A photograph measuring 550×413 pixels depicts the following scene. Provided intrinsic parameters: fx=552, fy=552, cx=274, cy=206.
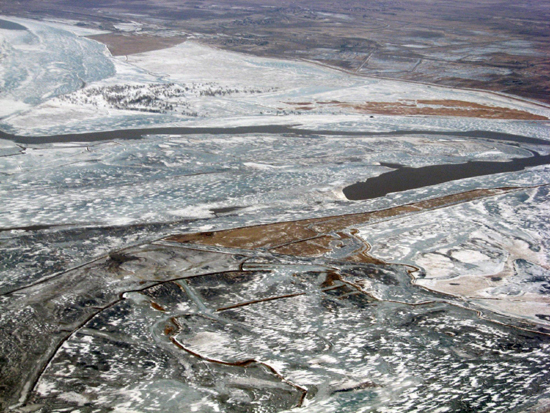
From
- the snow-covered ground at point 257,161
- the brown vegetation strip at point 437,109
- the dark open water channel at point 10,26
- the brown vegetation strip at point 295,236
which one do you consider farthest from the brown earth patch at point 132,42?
the brown vegetation strip at point 295,236

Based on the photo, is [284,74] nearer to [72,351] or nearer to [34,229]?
[34,229]

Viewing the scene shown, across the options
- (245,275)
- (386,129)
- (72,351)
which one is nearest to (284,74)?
(386,129)

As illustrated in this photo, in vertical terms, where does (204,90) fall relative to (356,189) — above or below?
above

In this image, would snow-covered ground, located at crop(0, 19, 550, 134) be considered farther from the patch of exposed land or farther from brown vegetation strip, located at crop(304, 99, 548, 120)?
the patch of exposed land

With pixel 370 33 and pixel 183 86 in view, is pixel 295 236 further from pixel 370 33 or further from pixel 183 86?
pixel 370 33

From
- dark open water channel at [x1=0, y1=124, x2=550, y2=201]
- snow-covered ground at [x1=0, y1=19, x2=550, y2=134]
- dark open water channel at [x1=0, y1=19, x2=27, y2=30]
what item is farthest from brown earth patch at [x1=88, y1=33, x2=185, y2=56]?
dark open water channel at [x1=0, y1=124, x2=550, y2=201]

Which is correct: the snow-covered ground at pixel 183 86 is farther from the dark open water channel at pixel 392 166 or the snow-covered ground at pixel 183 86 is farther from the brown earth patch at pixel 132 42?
the brown earth patch at pixel 132 42

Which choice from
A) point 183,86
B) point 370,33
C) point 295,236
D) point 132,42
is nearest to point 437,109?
point 183,86
